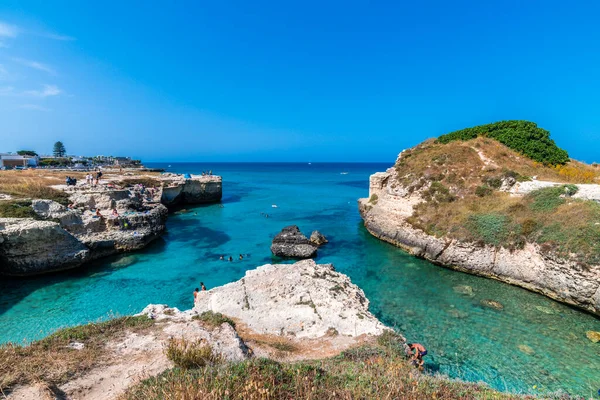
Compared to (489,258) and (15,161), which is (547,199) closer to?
(489,258)

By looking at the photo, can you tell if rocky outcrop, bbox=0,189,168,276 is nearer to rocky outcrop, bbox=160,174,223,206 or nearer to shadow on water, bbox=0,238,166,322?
shadow on water, bbox=0,238,166,322

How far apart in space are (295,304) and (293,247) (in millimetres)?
11039

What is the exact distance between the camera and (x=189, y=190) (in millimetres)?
48062

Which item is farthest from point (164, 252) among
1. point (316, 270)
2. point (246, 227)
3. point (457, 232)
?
point (457, 232)

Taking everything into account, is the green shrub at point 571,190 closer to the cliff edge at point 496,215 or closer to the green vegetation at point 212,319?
the cliff edge at point 496,215

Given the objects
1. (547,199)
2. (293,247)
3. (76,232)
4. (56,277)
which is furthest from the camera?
(293,247)

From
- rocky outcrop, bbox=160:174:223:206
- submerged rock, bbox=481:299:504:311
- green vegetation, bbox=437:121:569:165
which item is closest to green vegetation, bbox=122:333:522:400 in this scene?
submerged rock, bbox=481:299:504:311

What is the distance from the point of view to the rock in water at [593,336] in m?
12.3

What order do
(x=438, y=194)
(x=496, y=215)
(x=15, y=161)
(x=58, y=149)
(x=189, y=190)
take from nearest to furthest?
(x=496, y=215) → (x=438, y=194) → (x=189, y=190) → (x=15, y=161) → (x=58, y=149)

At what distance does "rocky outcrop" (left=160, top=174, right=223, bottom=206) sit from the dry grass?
1409 inches

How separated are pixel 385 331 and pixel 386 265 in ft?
37.5

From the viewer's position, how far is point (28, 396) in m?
5.35

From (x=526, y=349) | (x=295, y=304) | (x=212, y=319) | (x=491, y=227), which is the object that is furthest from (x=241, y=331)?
(x=491, y=227)

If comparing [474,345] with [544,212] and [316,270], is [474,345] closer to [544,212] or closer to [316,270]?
[316,270]
